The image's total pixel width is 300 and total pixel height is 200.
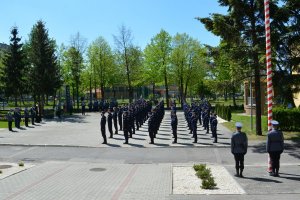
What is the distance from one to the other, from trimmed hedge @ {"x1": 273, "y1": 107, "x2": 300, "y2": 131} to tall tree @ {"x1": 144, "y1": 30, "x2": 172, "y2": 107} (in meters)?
35.6

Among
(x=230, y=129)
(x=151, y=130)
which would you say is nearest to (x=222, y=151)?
(x=151, y=130)

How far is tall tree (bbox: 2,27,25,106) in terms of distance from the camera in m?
49.8

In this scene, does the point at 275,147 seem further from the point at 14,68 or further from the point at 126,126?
the point at 14,68

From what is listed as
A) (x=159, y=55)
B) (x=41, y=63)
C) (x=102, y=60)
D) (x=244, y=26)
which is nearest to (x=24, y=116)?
(x=41, y=63)

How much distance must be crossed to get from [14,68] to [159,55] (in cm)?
1963

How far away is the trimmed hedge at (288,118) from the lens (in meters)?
22.8

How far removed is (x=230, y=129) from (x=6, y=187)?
698 inches

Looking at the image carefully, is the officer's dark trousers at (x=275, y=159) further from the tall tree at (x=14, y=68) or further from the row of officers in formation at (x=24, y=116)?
the tall tree at (x=14, y=68)

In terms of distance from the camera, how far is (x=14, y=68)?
1970 inches

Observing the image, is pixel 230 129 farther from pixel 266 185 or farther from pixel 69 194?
pixel 69 194

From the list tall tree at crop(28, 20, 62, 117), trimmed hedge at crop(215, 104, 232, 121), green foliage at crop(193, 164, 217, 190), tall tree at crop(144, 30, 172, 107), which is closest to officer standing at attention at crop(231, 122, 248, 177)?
green foliage at crop(193, 164, 217, 190)

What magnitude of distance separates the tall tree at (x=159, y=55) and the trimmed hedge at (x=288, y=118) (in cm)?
3557

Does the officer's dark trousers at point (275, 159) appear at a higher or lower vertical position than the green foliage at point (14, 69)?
lower

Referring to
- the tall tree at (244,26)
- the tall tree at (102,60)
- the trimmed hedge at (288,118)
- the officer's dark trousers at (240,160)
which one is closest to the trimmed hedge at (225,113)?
the trimmed hedge at (288,118)
